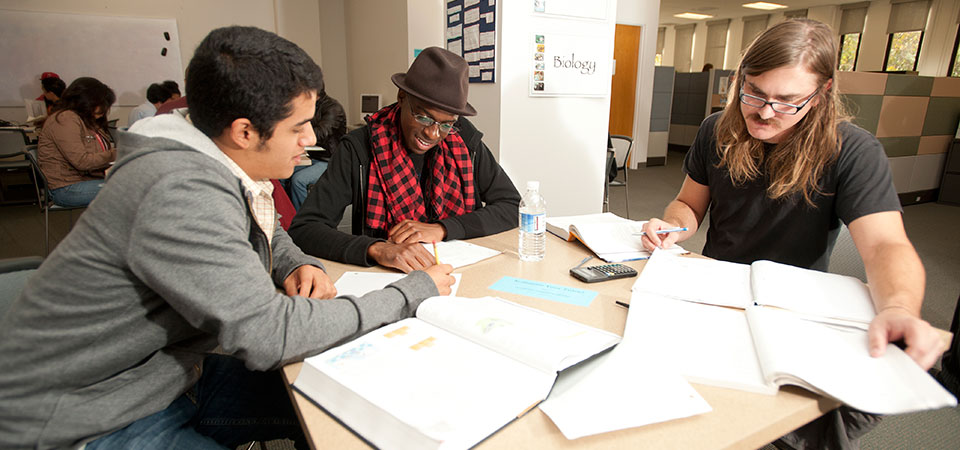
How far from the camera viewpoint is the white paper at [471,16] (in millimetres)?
2639

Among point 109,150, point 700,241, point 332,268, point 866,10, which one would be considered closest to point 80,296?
point 332,268

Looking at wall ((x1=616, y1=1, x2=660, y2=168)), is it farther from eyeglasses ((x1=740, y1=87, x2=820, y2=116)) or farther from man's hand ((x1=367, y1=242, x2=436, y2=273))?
man's hand ((x1=367, y1=242, x2=436, y2=273))

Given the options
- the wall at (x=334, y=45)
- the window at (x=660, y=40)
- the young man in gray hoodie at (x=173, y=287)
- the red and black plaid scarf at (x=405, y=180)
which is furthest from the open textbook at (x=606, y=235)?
the window at (x=660, y=40)

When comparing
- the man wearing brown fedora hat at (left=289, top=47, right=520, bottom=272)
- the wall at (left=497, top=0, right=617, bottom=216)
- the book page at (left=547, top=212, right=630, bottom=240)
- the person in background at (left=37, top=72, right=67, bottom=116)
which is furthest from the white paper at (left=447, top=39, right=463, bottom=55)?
the person in background at (left=37, top=72, right=67, bottom=116)

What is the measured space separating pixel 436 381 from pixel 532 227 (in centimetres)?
69

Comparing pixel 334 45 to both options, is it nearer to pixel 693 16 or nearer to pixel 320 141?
pixel 320 141

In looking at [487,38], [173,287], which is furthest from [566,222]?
[487,38]

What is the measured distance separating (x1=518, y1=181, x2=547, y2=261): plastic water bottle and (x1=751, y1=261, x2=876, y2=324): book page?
522 mm

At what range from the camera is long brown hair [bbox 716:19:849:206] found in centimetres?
121

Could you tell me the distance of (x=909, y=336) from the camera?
2.55ft

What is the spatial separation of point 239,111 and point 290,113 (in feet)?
0.26

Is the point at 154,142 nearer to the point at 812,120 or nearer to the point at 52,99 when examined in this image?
the point at 812,120

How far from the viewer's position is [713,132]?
1.58 meters

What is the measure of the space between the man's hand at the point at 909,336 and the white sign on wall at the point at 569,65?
6.82ft
